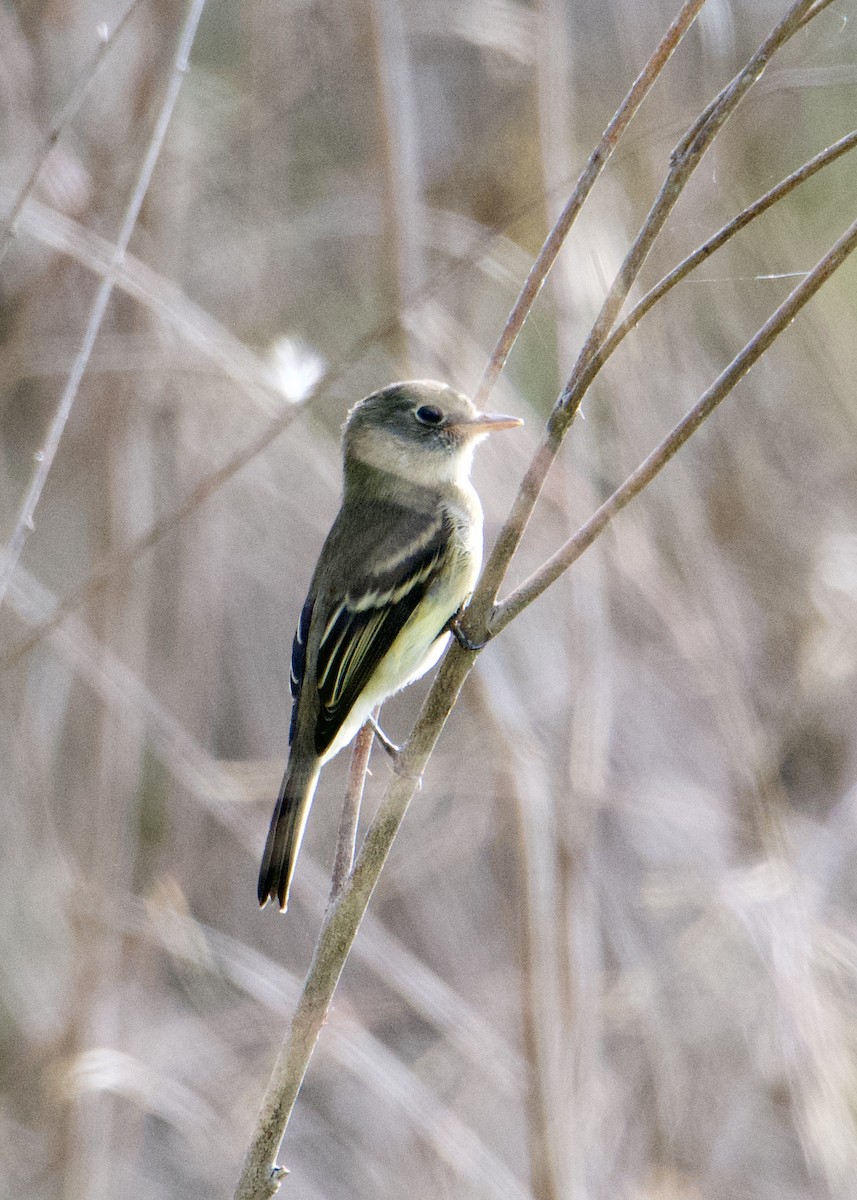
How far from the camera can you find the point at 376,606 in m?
2.65

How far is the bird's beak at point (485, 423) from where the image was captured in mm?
2610

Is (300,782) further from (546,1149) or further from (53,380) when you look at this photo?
(53,380)

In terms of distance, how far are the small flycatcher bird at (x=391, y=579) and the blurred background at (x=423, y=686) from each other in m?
0.25

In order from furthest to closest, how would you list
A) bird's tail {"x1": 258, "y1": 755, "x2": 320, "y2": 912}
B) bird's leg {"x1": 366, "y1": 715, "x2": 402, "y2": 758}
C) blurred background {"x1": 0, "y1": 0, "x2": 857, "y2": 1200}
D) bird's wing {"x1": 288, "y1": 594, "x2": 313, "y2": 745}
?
1. blurred background {"x1": 0, "y1": 0, "x2": 857, "y2": 1200}
2. bird's wing {"x1": 288, "y1": 594, "x2": 313, "y2": 745}
3. bird's leg {"x1": 366, "y1": 715, "x2": 402, "y2": 758}
4. bird's tail {"x1": 258, "y1": 755, "x2": 320, "y2": 912}

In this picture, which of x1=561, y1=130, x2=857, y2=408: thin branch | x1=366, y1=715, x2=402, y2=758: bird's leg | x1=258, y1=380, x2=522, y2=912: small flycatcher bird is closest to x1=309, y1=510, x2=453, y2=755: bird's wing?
x1=258, y1=380, x2=522, y2=912: small flycatcher bird

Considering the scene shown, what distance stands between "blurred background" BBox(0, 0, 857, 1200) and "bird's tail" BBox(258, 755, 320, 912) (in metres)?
0.58

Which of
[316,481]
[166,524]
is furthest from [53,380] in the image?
[166,524]

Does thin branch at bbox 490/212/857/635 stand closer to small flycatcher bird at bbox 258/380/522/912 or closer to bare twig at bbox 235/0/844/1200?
bare twig at bbox 235/0/844/1200

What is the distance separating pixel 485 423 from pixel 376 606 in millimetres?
461

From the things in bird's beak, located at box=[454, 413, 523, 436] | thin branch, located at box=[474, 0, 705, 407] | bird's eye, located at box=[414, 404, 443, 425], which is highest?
bird's eye, located at box=[414, 404, 443, 425]

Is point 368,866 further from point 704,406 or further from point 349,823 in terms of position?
point 704,406

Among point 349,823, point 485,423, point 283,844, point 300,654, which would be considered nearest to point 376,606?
point 300,654

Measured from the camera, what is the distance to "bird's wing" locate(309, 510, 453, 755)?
2.62 m

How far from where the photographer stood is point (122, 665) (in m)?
3.13
